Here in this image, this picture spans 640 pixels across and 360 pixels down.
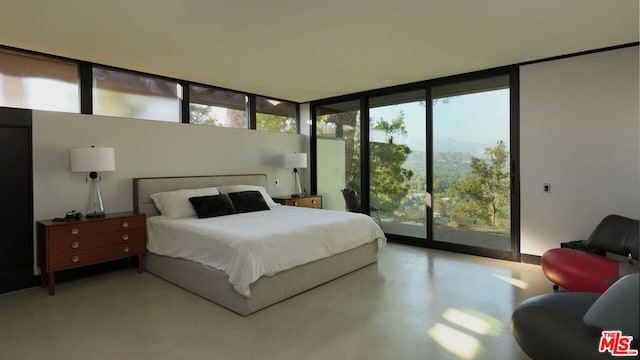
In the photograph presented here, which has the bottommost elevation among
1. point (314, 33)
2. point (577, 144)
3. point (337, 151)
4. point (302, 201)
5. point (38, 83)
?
point (302, 201)

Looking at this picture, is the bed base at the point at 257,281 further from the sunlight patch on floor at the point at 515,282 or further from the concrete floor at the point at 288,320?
the sunlight patch on floor at the point at 515,282

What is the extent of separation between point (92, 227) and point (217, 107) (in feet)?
8.58

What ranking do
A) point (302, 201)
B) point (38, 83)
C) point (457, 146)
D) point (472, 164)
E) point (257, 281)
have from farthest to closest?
point (302, 201) < point (457, 146) < point (472, 164) < point (38, 83) < point (257, 281)

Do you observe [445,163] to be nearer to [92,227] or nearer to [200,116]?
[200,116]

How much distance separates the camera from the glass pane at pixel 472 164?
450 cm

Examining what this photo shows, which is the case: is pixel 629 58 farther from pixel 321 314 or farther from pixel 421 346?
pixel 321 314

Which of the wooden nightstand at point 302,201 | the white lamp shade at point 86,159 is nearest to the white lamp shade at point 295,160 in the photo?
the wooden nightstand at point 302,201

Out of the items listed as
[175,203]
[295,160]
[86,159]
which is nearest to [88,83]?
[86,159]

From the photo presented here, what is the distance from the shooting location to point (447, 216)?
499 centimetres

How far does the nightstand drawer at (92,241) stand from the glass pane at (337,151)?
11.1ft

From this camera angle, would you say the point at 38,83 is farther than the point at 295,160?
No

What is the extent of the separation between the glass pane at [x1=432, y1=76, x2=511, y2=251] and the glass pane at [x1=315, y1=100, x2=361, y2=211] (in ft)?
4.86

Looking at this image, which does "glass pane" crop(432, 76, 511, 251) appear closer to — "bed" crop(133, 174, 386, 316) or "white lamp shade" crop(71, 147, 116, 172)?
"bed" crop(133, 174, 386, 316)

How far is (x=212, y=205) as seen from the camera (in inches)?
A: 167
